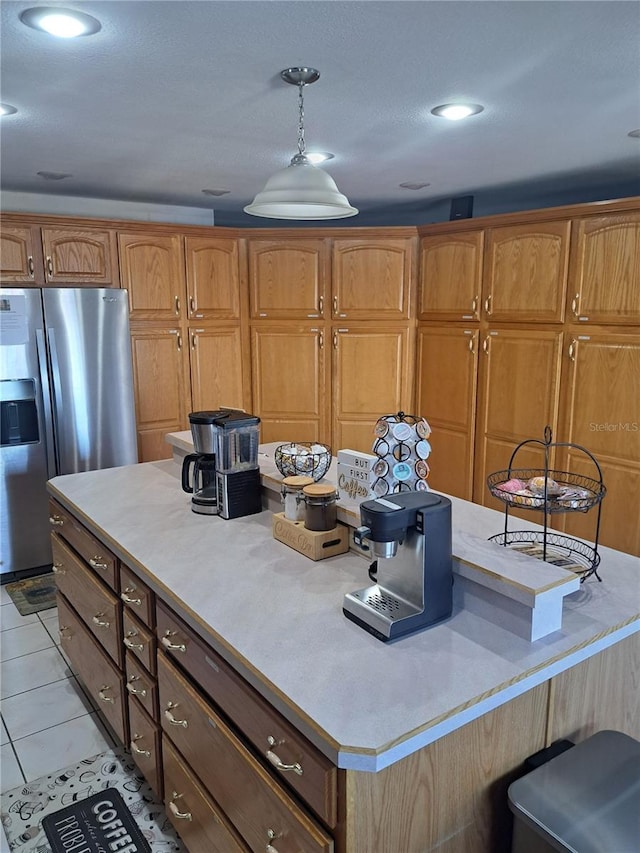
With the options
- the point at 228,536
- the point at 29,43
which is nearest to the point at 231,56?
the point at 29,43

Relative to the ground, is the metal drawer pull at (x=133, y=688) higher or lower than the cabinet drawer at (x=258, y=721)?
lower

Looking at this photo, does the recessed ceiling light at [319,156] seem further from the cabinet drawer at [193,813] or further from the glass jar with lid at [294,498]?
the cabinet drawer at [193,813]

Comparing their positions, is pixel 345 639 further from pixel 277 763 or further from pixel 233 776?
pixel 233 776

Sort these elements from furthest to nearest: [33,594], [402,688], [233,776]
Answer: [33,594], [233,776], [402,688]

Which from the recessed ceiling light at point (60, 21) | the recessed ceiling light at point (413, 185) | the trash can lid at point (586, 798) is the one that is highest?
the recessed ceiling light at point (413, 185)

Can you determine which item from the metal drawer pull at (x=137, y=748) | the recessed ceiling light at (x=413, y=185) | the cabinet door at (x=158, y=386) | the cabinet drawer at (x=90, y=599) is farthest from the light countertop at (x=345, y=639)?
the recessed ceiling light at (x=413, y=185)

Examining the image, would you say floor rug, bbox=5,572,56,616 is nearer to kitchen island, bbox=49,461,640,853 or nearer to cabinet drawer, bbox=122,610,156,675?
cabinet drawer, bbox=122,610,156,675

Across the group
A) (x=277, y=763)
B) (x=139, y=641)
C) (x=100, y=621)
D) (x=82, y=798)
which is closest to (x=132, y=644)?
(x=139, y=641)

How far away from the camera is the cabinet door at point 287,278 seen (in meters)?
4.27

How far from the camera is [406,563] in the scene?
56.7 inches

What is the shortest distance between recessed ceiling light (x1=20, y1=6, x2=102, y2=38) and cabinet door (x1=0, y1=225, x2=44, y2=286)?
6.79 feet

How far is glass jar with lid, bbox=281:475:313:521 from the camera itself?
6.38 ft

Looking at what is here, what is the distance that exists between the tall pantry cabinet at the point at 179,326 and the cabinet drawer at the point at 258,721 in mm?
2548

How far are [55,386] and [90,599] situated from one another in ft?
5.64
